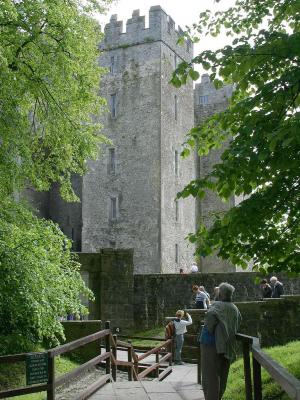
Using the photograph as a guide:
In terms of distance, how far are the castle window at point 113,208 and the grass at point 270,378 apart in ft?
81.3

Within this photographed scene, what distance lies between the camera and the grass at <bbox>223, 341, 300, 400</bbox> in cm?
818

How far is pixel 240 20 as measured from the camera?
9.30m

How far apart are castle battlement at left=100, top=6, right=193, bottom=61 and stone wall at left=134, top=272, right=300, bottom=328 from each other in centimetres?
1687

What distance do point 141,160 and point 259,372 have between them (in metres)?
30.0

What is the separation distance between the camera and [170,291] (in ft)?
80.9

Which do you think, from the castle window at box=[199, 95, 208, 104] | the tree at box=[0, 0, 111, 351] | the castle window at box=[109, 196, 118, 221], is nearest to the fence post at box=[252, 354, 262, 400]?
the tree at box=[0, 0, 111, 351]

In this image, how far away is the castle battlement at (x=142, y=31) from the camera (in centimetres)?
3594

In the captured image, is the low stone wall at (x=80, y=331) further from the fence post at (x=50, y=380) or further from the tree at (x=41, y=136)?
the fence post at (x=50, y=380)

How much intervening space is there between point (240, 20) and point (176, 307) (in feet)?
55.3

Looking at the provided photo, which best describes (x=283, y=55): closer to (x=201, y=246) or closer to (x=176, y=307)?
(x=201, y=246)

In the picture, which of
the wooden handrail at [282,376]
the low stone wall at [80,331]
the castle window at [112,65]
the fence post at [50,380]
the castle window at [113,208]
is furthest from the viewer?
the castle window at [112,65]

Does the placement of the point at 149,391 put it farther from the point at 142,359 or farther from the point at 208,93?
the point at 208,93

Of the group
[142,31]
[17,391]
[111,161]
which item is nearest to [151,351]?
[17,391]

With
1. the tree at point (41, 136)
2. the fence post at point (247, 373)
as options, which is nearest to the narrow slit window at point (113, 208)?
the tree at point (41, 136)
